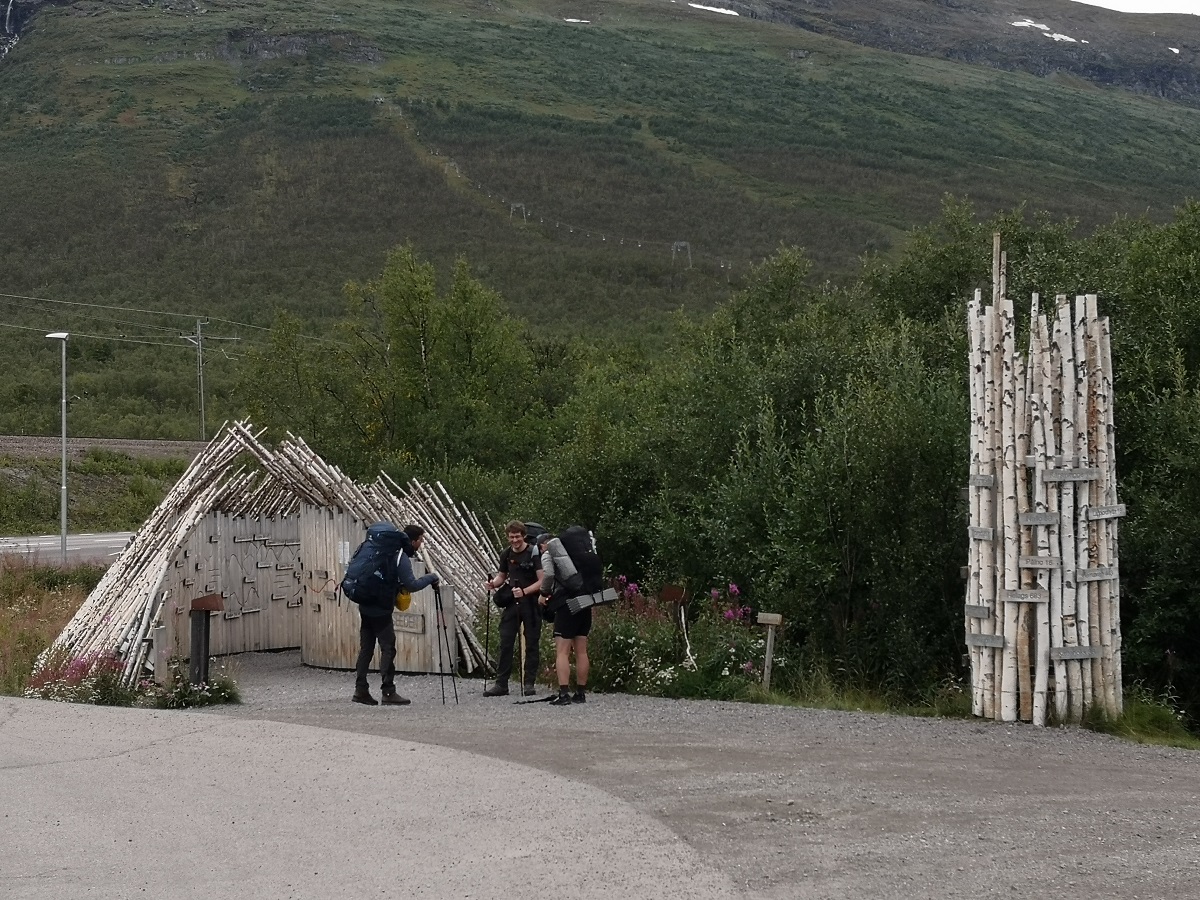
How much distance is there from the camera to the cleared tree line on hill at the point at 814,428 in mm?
14875

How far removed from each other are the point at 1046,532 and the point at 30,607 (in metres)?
15.9

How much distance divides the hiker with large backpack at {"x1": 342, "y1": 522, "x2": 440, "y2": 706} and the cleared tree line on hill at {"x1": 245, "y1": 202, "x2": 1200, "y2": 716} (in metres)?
3.89

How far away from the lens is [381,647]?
44.8 feet

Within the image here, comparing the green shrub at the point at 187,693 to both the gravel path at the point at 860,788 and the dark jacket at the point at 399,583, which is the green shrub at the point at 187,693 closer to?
the gravel path at the point at 860,788

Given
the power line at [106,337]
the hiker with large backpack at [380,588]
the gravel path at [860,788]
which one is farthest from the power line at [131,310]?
the gravel path at [860,788]

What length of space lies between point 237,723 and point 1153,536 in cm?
874

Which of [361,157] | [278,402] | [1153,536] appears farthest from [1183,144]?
[1153,536]

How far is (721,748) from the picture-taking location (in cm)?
1059

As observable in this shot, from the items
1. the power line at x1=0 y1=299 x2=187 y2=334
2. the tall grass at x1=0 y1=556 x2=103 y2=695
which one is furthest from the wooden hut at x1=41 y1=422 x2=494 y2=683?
the power line at x1=0 y1=299 x2=187 y2=334

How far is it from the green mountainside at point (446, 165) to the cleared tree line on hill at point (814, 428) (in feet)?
66.0

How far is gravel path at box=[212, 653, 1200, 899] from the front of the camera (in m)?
7.23

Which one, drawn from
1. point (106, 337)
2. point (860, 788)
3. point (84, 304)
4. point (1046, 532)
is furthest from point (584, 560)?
point (84, 304)

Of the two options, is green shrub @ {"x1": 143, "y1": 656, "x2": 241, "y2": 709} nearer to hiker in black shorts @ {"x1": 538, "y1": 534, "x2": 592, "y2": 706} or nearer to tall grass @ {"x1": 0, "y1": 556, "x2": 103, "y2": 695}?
tall grass @ {"x1": 0, "y1": 556, "x2": 103, "y2": 695}

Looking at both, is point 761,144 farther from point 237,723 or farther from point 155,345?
point 237,723
